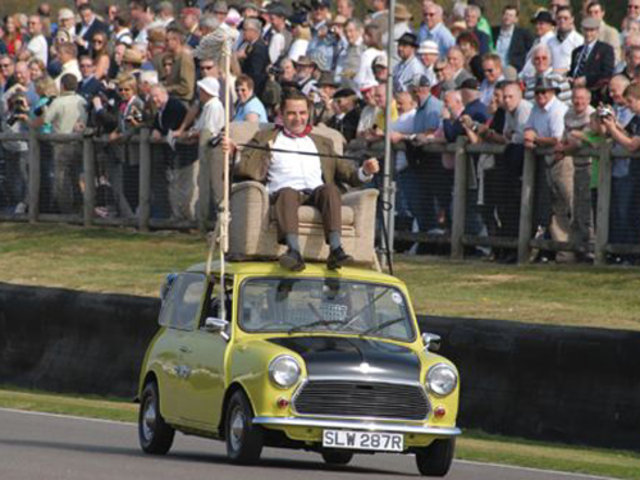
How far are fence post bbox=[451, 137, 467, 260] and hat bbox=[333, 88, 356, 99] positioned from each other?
2036 millimetres

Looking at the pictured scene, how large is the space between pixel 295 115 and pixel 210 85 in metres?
9.39

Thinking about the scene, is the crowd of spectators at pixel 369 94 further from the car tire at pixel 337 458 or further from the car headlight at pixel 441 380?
the car headlight at pixel 441 380

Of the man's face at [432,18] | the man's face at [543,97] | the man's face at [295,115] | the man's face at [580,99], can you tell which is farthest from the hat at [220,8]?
the man's face at [295,115]

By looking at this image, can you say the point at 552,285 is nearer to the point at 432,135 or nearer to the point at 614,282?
the point at 614,282

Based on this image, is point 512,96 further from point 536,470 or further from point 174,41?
point 536,470

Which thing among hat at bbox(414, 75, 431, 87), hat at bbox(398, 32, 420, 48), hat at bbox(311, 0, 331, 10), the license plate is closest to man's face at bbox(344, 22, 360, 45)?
hat at bbox(398, 32, 420, 48)

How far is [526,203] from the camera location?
22.8 metres

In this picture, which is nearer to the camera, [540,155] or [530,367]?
[530,367]

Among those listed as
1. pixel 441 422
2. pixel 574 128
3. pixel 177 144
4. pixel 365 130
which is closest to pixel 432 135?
pixel 365 130

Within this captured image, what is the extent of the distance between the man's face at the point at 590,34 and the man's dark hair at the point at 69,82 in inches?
350

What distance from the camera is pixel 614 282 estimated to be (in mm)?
21234

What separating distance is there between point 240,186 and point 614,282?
22.4ft

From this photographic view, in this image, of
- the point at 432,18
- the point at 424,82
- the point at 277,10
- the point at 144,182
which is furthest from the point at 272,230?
the point at 277,10

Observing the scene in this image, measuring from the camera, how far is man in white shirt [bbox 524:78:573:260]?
2202cm
